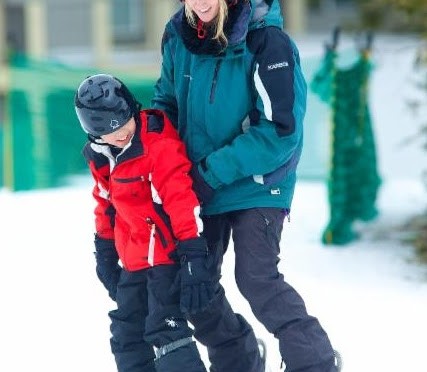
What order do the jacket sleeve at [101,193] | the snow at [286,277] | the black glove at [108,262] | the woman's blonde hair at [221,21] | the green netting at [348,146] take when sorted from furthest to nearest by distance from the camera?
the green netting at [348,146] → the snow at [286,277] → the black glove at [108,262] → the jacket sleeve at [101,193] → the woman's blonde hair at [221,21]

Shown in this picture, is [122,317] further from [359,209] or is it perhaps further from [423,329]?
[359,209]

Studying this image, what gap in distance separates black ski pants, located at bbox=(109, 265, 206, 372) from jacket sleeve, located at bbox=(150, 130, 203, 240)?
8.5 inches

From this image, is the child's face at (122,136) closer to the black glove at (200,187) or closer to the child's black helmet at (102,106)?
the child's black helmet at (102,106)

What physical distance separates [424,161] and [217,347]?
7536 mm

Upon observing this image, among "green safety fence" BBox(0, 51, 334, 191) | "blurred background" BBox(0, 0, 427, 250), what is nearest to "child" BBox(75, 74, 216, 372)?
"blurred background" BBox(0, 0, 427, 250)

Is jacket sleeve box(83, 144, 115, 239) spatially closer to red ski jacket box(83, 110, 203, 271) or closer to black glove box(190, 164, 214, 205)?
red ski jacket box(83, 110, 203, 271)

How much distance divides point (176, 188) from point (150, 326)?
0.52 meters

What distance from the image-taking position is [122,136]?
3541mm

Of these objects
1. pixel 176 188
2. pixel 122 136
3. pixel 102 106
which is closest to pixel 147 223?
pixel 176 188

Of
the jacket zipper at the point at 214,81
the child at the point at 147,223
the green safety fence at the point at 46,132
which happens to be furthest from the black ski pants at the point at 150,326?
the green safety fence at the point at 46,132

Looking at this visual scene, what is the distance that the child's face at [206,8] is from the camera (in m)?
3.45

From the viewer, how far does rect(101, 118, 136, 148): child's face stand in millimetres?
3533

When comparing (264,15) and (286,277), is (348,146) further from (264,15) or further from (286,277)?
(264,15)

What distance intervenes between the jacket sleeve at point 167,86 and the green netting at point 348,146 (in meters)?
3.28
